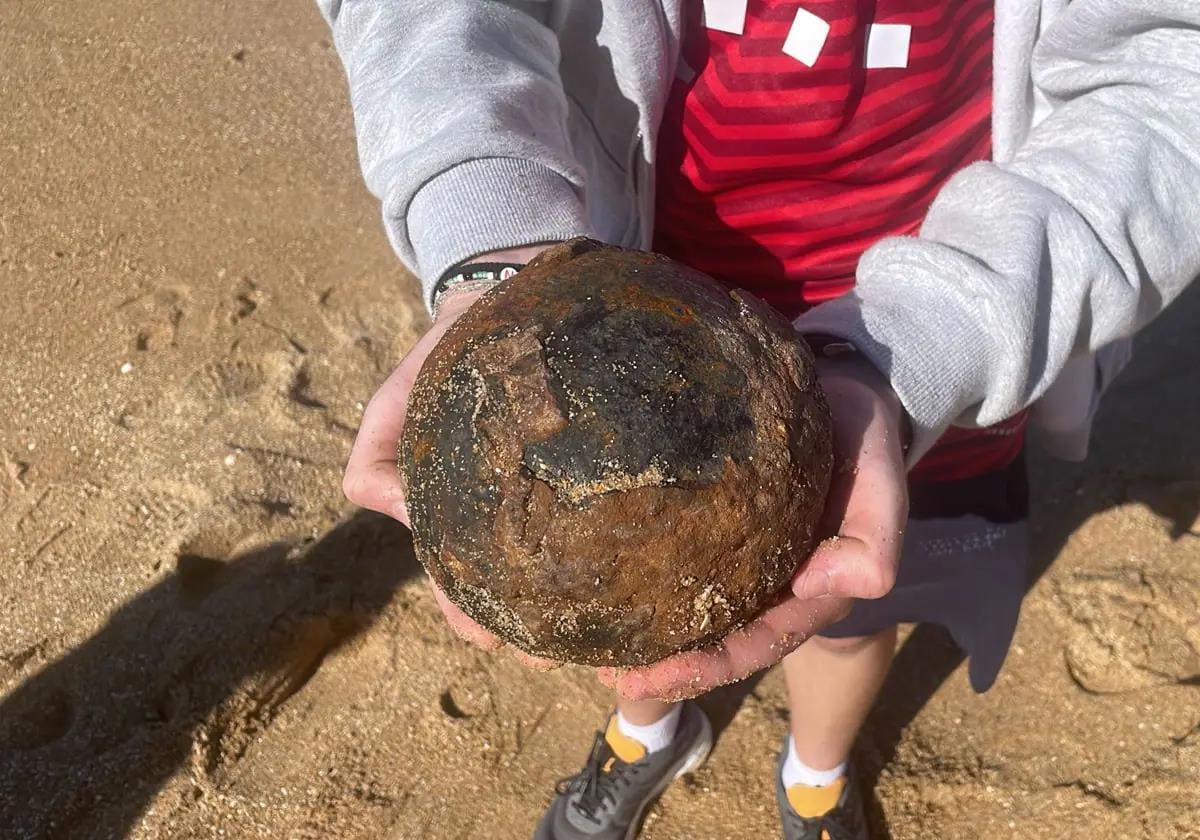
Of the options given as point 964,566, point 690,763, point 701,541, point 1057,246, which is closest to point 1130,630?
point 964,566

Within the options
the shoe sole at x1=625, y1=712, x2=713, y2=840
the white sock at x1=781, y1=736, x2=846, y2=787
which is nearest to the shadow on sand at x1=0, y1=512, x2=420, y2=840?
the shoe sole at x1=625, y1=712, x2=713, y2=840

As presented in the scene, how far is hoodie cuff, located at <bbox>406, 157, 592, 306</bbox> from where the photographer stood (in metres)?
1.77

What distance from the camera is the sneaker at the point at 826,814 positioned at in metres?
2.55

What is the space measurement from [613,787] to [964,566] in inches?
41.5

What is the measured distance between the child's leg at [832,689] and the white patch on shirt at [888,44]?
120cm

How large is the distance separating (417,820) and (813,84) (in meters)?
1.94

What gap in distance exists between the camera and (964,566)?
7.30 ft

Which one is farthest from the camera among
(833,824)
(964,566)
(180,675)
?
(180,675)

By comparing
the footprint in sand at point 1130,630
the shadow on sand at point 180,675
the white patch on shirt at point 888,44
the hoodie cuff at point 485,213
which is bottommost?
the shadow on sand at point 180,675

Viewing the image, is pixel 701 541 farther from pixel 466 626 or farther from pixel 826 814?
pixel 826 814

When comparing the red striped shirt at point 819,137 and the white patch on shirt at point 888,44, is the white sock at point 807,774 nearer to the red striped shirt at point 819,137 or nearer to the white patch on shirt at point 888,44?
the red striped shirt at point 819,137

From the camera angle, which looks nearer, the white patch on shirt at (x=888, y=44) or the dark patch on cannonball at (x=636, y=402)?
the dark patch on cannonball at (x=636, y=402)

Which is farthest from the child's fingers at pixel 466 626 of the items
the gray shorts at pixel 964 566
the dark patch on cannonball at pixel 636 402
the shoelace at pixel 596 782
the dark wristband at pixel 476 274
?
the shoelace at pixel 596 782

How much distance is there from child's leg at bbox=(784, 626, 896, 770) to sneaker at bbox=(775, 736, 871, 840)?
7 cm
